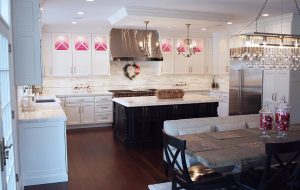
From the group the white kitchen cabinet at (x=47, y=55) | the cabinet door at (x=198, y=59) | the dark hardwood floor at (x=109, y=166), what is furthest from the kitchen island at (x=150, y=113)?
the cabinet door at (x=198, y=59)

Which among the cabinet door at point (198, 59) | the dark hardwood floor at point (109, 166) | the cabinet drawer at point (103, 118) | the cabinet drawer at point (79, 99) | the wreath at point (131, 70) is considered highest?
the cabinet door at point (198, 59)

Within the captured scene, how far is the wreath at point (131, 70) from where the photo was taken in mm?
8312

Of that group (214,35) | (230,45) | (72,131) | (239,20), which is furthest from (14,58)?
(214,35)

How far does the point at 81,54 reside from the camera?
7633mm

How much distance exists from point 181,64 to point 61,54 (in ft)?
11.4

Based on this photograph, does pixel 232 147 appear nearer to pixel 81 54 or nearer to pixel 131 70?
pixel 81 54

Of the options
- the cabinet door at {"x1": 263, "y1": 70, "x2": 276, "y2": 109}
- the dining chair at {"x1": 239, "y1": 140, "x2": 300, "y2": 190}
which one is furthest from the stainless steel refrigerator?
the dining chair at {"x1": 239, "y1": 140, "x2": 300, "y2": 190}

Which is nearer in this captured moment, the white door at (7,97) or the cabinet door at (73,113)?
the white door at (7,97)

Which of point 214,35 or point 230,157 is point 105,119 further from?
point 230,157

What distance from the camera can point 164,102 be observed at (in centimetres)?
574

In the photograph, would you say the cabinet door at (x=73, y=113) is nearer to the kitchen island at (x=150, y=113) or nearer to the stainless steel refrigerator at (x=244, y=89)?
the kitchen island at (x=150, y=113)

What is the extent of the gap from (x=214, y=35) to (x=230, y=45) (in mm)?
977

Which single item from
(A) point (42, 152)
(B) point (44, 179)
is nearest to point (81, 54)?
(A) point (42, 152)

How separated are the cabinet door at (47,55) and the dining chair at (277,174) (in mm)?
5862
